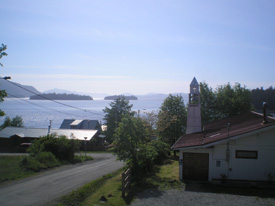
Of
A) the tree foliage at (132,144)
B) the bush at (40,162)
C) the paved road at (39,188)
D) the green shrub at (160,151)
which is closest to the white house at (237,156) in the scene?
the tree foliage at (132,144)

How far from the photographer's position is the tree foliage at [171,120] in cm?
3648

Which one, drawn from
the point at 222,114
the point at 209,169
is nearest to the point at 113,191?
the point at 209,169

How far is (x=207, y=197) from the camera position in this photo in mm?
13992

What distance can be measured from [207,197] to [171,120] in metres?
22.1

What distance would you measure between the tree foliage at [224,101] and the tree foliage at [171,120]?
4373 millimetres

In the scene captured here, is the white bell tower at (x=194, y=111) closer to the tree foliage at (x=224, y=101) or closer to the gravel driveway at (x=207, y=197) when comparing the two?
the gravel driveway at (x=207, y=197)

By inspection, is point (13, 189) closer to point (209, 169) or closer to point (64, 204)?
point (64, 204)

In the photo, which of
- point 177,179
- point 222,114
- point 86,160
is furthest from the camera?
point 222,114

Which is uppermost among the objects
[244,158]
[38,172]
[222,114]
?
[222,114]

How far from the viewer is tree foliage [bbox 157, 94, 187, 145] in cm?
3648

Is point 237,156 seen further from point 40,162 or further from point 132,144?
point 40,162

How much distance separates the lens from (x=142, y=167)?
2088 centimetres

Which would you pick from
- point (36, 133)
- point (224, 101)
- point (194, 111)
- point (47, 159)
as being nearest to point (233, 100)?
point (224, 101)

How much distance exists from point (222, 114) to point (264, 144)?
92.0ft
